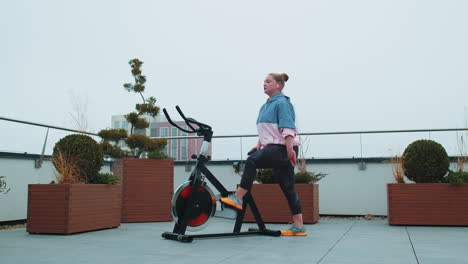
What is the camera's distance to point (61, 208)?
4801 millimetres

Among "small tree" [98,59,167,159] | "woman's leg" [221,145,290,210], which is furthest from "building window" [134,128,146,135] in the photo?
"woman's leg" [221,145,290,210]

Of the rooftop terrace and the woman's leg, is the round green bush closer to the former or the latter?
the rooftop terrace

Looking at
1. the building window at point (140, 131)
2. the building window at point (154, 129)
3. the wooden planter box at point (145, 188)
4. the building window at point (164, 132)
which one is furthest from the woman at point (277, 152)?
the building window at point (164, 132)

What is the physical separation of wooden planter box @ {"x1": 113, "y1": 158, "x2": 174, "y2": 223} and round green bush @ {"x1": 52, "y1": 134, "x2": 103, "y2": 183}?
3.42 ft

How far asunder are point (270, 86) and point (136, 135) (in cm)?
275

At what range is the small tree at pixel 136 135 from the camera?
691cm

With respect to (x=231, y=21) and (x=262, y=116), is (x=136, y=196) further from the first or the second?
(x=231, y=21)

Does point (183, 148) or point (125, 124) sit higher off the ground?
point (125, 124)

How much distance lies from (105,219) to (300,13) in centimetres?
635

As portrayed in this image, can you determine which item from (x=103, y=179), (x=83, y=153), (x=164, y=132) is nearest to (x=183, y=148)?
(x=164, y=132)

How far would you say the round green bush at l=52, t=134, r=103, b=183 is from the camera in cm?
527

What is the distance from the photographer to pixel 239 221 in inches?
187

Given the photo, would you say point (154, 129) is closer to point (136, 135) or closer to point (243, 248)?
point (136, 135)

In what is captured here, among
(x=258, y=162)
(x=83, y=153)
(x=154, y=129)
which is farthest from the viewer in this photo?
(x=154, y=129)
